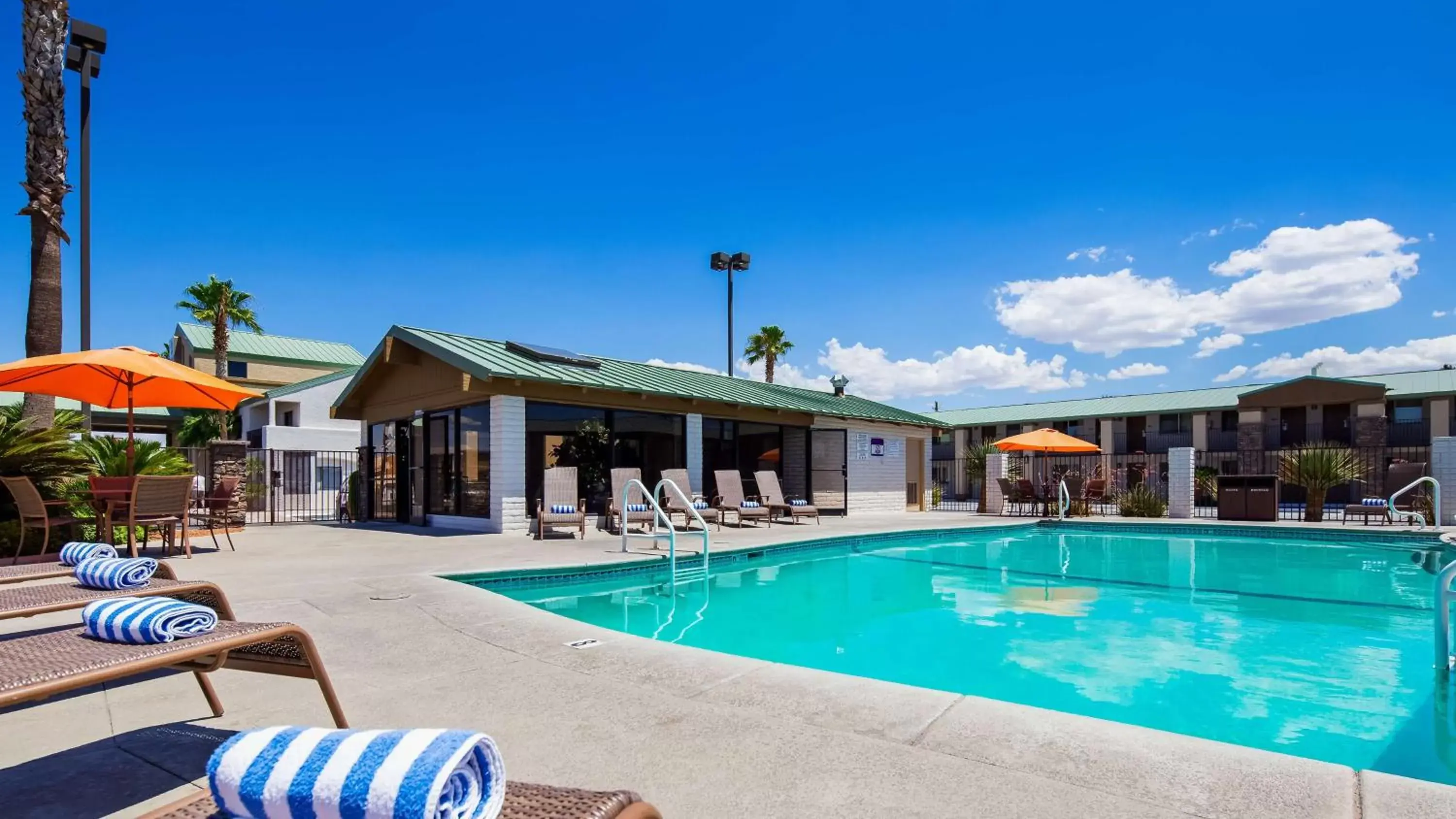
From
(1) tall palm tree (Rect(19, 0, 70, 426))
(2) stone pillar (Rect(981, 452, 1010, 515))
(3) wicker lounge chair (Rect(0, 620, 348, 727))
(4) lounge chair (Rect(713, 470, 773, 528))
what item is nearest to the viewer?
(3) wicker lounge chair (Rect(0, 620, 348, 727))

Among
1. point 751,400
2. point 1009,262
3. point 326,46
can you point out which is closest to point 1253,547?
point 1009,262

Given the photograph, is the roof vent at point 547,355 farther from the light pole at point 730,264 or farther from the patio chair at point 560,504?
the light pole at point 730,264

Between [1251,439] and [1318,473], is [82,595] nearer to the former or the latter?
[1318,473]

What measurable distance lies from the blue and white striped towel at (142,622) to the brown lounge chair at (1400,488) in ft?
57.4

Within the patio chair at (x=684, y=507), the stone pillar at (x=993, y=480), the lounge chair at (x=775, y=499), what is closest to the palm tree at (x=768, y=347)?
the stone pillar at (x=993, y=480)

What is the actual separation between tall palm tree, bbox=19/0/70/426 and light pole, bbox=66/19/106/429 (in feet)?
0.84

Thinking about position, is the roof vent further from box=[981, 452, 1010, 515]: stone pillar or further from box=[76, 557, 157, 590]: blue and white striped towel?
box=[981, 452, 1010, 515]: stone pillar

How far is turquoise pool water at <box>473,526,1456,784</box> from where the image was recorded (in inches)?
166

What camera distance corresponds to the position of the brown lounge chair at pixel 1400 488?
1369 centimetres

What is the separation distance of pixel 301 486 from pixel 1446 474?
30.0 meters

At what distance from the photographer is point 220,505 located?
981cm

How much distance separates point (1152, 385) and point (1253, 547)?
90.9 feet

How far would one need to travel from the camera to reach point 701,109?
16000mm

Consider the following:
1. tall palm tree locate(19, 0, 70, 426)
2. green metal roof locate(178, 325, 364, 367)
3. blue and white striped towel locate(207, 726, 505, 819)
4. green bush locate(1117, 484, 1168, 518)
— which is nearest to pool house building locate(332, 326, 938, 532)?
tall palm tree locate(19, 0, 70, 426)
